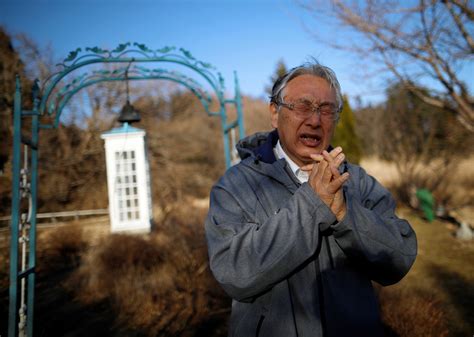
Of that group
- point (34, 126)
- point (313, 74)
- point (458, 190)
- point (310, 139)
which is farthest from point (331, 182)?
point (458, 190)

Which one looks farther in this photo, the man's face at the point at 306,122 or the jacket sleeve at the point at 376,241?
the man's face at the point at 306,122

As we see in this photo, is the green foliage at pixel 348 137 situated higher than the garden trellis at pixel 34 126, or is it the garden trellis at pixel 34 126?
the green foliage at pixel 348 137

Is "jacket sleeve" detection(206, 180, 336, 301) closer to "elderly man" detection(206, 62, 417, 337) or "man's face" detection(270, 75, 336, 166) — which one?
"elderly man" detection(206, 62, 417, 337)

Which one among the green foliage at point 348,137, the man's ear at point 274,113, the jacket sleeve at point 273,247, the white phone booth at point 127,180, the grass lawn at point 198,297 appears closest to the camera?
the jacket sleeve at point 273,247

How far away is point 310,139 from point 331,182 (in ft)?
1.21

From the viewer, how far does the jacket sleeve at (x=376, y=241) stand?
116 centimetres

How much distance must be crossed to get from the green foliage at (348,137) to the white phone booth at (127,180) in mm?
8996

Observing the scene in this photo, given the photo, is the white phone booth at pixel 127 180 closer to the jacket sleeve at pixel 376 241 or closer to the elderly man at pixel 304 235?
the elderly man at pixel 304 235

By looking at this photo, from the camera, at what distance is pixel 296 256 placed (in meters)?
1.07

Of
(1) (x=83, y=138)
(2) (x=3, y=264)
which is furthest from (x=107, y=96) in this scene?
(2) (x=3, y=264)

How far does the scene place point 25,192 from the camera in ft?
10.2

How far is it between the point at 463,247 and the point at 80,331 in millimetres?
7172

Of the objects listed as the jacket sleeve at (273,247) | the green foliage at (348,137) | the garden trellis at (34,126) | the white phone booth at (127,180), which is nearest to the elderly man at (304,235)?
the jacket sleeve at (273,247)

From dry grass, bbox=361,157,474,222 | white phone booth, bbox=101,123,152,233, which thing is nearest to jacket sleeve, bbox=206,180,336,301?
white phone booth, bbox=101,123,152,233
